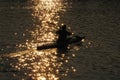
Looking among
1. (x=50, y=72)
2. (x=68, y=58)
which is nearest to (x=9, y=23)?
(x=68, y=58)

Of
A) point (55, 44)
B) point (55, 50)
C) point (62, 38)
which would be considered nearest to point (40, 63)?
point (55, 50)

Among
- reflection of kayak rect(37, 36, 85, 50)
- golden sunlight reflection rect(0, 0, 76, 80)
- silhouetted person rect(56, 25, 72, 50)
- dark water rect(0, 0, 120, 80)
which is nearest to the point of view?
golden sunlight reflection rect(0, 0, 76, 80)

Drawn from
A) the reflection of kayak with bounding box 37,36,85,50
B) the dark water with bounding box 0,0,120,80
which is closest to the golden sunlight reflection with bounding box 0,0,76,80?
the dark water with bounding box 0,0,120,80

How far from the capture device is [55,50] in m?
53.7

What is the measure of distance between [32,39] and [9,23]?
1632 cm

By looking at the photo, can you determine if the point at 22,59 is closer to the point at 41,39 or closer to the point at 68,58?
the point at 68,58

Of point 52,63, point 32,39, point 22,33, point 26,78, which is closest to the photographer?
point 26,78

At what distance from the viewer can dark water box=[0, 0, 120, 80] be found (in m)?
44.5

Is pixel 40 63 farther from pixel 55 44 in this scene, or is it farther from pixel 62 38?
pixel 62 38

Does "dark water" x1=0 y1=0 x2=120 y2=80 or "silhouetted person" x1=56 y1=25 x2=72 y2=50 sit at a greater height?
"silhouetted person" x1=56 y1=25 x2=72 y2=50

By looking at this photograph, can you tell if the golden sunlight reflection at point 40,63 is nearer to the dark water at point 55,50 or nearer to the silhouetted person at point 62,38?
the dark water at point 55,50

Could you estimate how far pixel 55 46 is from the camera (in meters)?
54.3

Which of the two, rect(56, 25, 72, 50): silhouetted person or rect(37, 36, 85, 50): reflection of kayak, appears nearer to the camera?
rect(37, 36, 85, 50): reflection of kayak

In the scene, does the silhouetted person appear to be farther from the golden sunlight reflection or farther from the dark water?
the golden sunlight reflection
